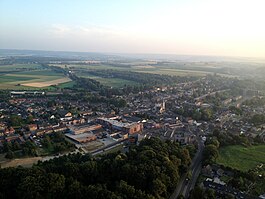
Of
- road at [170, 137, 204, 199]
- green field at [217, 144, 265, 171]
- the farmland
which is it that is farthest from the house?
the farmland

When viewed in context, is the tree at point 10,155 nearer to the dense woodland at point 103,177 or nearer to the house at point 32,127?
the dense woodland at point 103,177

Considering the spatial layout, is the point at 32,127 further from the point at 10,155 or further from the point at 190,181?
the point at 190,181

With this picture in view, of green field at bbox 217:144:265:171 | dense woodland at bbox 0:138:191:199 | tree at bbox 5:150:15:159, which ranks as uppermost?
dense woodland at bbox 0:138:191:199

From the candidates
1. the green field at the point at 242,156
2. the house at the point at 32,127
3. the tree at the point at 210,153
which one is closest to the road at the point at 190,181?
the tree at the point at 210,153

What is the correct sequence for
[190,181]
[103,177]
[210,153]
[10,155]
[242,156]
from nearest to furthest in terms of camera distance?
[103,177]
[190,181]
[10,155]
[210,153]
[242,156]

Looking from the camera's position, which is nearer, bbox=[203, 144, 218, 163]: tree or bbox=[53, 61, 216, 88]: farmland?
bbox=[203, 144, 218, 163]: tree

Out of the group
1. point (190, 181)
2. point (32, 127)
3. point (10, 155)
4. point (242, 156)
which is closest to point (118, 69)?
point (32, 127)

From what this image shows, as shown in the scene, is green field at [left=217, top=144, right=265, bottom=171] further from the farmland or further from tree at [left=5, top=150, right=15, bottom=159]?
the farmland
